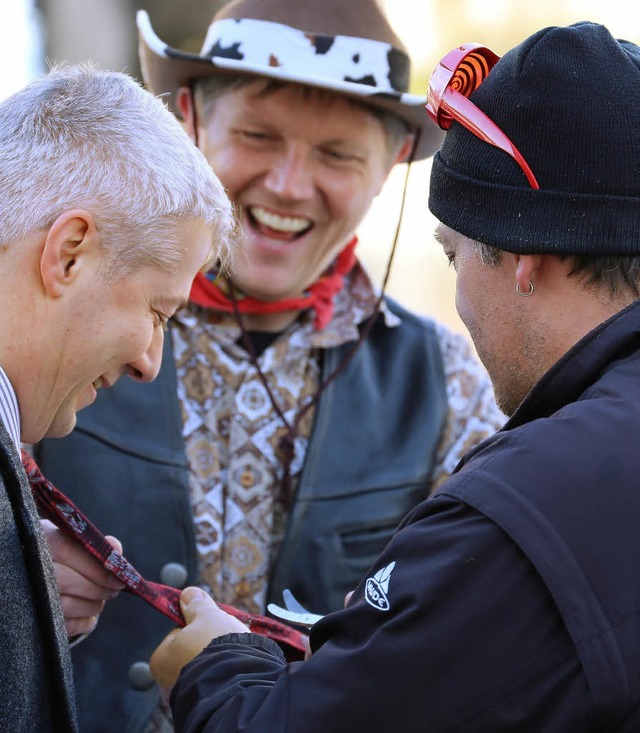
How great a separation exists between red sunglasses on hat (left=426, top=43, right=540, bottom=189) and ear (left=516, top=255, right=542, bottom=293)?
18cm

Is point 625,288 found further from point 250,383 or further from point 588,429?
point 250,383

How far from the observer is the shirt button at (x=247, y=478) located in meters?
2.81

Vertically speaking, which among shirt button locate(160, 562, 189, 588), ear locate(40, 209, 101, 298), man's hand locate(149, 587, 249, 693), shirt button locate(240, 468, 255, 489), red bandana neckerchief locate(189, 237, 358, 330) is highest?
ear locate(40, 209, 101, 298)

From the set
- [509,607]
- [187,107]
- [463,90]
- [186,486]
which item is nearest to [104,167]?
[463,90]

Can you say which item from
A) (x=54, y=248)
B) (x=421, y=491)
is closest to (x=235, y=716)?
(x=54, y=248)

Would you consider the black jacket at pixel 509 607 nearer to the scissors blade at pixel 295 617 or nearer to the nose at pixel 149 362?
the scissors blade at pixel 295 617

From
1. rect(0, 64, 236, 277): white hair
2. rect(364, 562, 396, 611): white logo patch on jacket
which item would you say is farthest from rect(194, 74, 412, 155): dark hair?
rect(364, 562, 396, 611): white logo patch on jacket

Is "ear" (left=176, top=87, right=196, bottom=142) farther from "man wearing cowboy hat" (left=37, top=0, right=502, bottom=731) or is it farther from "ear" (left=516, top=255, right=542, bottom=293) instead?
"ear" (left=516, top=255, right=542, bottom=293)

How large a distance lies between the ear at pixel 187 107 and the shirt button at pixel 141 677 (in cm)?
144

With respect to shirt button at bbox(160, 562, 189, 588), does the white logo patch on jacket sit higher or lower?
higher

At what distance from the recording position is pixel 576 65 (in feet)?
5.78

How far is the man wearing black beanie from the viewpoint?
4.67 feet

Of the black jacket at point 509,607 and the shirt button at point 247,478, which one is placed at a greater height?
the black jacket at point 509,607

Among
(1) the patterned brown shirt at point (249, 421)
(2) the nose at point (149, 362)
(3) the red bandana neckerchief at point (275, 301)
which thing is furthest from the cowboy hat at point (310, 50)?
(2) the nose at point (149, 362)
